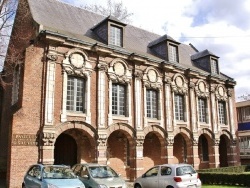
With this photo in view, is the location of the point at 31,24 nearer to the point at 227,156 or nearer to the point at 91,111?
the point at 91,111

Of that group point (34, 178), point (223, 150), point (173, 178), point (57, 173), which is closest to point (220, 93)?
point (223, 150)

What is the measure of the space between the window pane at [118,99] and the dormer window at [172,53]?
605 centimetres

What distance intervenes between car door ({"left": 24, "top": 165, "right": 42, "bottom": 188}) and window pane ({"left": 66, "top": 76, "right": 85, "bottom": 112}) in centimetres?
555

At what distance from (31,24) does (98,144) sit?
27.7 ft

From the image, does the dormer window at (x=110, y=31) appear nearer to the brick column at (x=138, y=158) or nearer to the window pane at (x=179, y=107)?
the window pane at (x=179, y=107)

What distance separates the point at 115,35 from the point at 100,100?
5.26 m

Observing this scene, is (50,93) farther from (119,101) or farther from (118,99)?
(119,101)

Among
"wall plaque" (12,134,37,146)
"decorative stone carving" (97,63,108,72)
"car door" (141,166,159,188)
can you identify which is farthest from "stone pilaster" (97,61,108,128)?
"car door" (141,166,159,188)

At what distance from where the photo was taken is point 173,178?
11.9 metres

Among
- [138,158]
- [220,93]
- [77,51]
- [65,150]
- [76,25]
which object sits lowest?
[138,158]

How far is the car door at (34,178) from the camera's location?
10.8m

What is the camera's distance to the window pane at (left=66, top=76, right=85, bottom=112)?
1703 cm

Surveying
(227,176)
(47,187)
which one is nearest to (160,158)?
(227,176)

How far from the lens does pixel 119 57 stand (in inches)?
762
